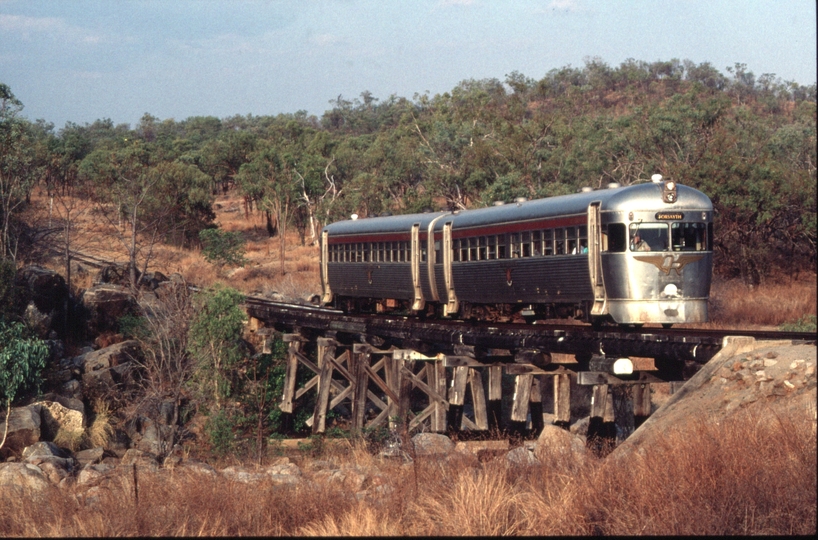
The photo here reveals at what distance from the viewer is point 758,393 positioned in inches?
531

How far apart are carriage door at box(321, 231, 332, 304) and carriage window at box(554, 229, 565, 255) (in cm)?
1284

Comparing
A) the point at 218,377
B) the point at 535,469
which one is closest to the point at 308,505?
the point at 535,469

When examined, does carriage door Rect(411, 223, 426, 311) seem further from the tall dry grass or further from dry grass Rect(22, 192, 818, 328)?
the tall dry grass

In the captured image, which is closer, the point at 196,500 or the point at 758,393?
the point at 196,500

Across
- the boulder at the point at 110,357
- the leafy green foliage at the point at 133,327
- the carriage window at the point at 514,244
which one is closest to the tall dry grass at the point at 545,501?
the carriage window at the point at 514,244

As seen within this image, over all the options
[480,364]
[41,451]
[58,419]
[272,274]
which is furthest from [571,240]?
[272,274]

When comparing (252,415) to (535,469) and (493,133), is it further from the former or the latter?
(493,133)

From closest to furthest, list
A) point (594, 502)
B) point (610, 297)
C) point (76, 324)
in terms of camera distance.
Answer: point (594, 502), point (610, 297), point (76, 324)

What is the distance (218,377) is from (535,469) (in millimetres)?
18814

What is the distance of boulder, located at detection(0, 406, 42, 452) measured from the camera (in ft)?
88.8

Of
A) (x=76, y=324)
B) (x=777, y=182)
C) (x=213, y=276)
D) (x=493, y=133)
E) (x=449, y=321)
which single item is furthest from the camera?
(x=493, y=133)

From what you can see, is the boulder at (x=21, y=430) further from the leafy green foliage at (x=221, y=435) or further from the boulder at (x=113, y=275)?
the boulder at (x=113, y=275)

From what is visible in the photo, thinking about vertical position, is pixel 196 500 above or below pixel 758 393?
below

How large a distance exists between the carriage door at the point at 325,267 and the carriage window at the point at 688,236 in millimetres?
14847
